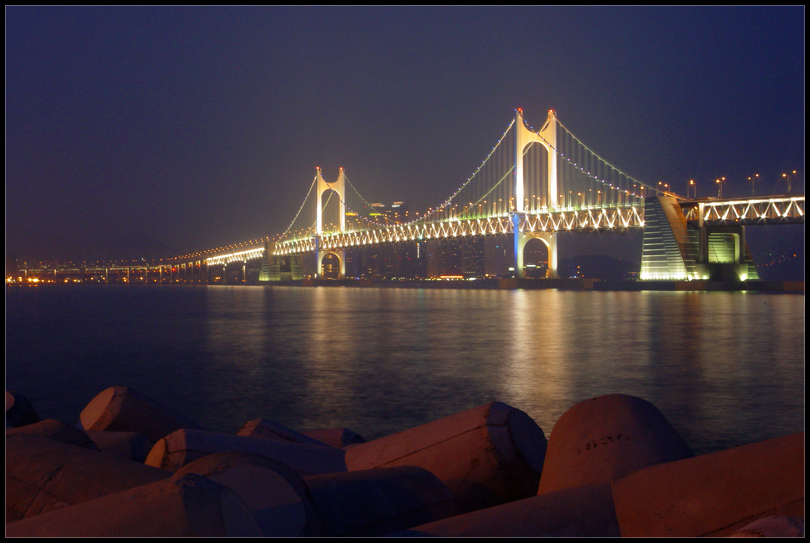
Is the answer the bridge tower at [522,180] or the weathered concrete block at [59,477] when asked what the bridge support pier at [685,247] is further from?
the weathered concrete block at [59,477]

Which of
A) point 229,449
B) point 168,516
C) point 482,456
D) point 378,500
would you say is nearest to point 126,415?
point 229,449

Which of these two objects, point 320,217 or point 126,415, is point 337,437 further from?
point 320,217

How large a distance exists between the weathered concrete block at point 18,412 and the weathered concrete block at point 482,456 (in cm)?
253

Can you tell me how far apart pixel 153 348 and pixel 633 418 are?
38.1 feet

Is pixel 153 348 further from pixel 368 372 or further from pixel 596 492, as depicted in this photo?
pixel 596 492

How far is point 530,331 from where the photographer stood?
1559 centimetres

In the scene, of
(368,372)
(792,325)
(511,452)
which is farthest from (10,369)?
(792,325)

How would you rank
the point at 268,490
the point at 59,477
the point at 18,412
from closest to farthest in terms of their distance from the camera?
1. the point at 268,490
2. the point at 59,477
3. the point at 18,412

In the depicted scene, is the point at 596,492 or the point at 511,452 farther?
the point at 511,452

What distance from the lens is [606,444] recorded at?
7.88 ft

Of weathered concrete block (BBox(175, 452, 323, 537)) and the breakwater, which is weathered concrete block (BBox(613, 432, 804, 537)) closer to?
the breakwater

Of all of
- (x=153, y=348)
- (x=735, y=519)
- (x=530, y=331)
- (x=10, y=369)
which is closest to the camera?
(x=735, y=519)

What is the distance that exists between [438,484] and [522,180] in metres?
57.3

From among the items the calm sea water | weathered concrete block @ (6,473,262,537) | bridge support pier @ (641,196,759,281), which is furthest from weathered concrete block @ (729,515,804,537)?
bridge support pier @ (641,196,759,281)
